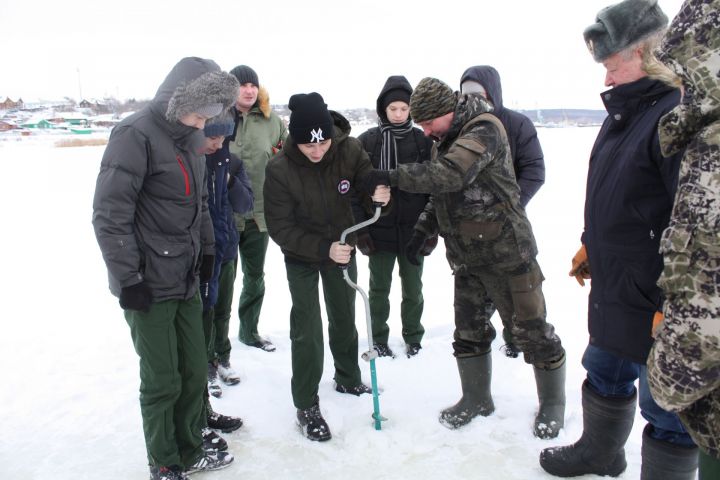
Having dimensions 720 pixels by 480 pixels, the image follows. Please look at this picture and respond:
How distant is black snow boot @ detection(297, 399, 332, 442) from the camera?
310cm

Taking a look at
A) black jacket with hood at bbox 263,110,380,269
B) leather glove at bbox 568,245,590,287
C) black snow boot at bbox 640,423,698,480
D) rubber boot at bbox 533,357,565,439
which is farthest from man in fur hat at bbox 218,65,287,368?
black snow boot at bbox 640,423,698,480

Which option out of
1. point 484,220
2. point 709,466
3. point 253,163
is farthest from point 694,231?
point 253,163

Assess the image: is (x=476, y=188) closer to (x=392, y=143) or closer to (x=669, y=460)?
(x=392, y=143)

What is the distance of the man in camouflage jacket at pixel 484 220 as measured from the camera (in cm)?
275

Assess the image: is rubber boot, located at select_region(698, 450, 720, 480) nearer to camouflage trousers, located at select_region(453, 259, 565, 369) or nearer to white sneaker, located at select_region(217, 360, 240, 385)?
camouflage trousers, located at select_region(453, 259, 565, 369)

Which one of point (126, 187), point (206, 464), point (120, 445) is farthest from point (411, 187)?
point (120, 445)

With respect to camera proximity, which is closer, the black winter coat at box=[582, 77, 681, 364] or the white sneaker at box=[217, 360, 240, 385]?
the black winter coat at box=[582, 77, 681, 364]

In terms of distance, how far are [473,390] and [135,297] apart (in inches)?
78.1

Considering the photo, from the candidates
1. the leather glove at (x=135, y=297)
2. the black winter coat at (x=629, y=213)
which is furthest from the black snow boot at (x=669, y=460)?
the leather glove at (x=135, y=297)

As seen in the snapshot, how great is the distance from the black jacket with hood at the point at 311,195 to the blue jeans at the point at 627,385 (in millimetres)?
1487

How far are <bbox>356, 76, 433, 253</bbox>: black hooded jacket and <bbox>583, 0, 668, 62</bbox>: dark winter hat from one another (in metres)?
2.07

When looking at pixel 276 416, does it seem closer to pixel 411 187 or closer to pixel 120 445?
pixel 120 445

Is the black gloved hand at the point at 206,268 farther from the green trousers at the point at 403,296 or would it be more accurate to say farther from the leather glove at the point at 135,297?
the green trousers at the point at 403,296

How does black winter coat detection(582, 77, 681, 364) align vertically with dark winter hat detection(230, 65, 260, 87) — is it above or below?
below
